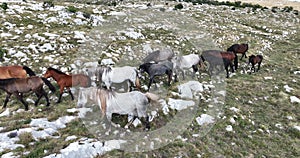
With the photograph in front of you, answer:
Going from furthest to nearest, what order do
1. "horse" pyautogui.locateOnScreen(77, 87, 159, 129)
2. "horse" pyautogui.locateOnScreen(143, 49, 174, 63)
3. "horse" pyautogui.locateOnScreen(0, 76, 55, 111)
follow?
"horse" pyautogui.locateOnScreen(143, 49, 174, 63), "horse" pyautogui.locateOnScreen(0, 76, 55, 111), "horse" pyautogui.locateOnScreen(77, 87, 159, 129)

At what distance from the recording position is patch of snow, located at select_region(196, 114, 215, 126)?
32.3 feet

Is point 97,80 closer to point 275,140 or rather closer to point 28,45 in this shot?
point 28,45

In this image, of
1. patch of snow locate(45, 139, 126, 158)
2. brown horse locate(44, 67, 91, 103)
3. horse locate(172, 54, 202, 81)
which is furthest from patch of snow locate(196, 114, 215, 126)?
brown horse locate(44, 67, 91, 103)

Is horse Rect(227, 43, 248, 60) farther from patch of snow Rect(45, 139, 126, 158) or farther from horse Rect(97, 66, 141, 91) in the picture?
patch of snow Rect(45, 139, 126, 158)

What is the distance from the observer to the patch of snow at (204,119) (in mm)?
9836

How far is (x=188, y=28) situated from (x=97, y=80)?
14627mm

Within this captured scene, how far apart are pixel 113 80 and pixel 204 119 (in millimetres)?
4144

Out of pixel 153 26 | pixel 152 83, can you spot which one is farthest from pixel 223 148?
pixel 153 26

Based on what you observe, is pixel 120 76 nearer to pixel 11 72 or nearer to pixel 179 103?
pixel 179 103

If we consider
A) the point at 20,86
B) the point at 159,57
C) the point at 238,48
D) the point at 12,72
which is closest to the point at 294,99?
the point at 238,48

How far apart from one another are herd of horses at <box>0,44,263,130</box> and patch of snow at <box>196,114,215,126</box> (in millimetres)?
1835

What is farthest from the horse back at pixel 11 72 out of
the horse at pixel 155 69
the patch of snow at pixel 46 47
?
the horse at pixel 155 69

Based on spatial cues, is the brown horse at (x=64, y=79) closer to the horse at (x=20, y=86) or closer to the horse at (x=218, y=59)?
the horse at (x=20, y=86)

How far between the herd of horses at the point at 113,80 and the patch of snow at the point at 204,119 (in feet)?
6.02
